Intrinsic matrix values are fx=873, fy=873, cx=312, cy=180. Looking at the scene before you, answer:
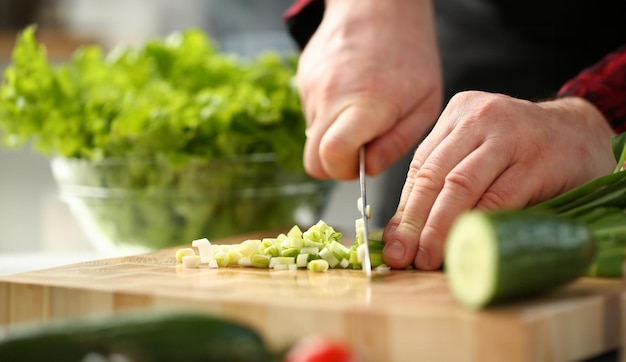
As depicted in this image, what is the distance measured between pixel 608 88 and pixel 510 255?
96 centimetres

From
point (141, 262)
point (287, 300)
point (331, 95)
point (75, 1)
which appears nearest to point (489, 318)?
point (287, 300)

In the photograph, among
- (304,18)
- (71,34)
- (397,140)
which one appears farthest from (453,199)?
(71,34)

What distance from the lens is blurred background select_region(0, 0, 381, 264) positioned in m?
4.09

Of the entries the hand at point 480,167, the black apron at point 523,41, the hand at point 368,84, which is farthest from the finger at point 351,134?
the black apron at point 523,41

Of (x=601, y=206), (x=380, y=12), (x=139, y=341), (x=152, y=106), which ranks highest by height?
(x=380, y=12)

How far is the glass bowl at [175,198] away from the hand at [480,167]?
85 cm

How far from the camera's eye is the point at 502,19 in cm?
219

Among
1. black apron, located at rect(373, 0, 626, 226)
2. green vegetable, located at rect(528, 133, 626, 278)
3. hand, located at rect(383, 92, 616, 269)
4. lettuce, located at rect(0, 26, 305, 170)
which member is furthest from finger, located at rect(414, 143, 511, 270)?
lettuce, located at rect(0, 26, 305, 170)

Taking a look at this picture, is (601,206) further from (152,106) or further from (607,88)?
(152,106)

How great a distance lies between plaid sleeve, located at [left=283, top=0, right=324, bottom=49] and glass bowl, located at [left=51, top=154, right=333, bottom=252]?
0.33 meters

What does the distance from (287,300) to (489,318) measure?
25cm

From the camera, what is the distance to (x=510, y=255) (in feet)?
2.86

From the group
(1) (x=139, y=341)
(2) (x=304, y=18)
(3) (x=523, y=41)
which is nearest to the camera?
(1) (x=139, y=341)

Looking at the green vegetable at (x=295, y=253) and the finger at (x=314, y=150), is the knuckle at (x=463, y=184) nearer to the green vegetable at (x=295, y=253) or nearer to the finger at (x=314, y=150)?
the green vegetable at (x=295, y=253)
